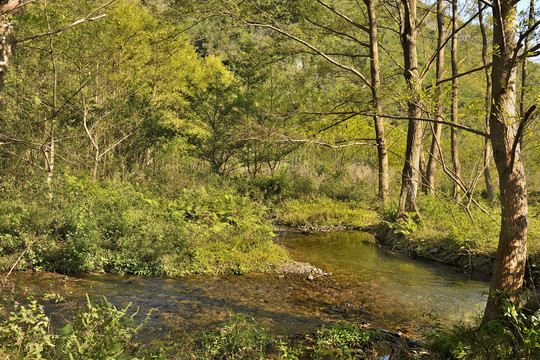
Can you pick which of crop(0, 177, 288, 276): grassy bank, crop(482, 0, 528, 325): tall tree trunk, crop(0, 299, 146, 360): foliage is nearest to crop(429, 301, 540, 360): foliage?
crop(482, 0, 528, 325): tall tree trunk

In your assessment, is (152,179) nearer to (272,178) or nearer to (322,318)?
(272,178)

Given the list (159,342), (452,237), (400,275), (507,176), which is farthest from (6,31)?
(452,237)

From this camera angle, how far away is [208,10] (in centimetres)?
1288

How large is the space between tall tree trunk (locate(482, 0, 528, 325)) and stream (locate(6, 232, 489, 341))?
3.13 feet

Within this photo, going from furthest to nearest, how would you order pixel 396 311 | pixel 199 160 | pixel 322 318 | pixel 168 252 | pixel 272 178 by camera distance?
pixel 199 160, pixel 272 178, pixel 168 252, pixel 396 311, pixel 322 318

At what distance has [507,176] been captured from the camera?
13.2 feet

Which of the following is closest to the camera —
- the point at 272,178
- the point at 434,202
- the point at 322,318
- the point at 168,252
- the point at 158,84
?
the point at 322,318

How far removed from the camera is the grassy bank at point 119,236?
24.2ft

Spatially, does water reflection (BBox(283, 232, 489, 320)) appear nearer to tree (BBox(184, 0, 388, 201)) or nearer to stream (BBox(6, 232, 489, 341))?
stream (BBox(6, 232, 489, 341))

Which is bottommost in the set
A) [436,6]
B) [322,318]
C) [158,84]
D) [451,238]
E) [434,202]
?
[322,318]

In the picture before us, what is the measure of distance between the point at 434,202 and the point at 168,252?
28.1ft

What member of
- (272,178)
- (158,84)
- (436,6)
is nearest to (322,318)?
(272,178)

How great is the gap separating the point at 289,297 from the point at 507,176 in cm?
413

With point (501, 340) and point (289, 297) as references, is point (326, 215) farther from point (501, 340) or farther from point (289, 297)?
point (501, 340)
